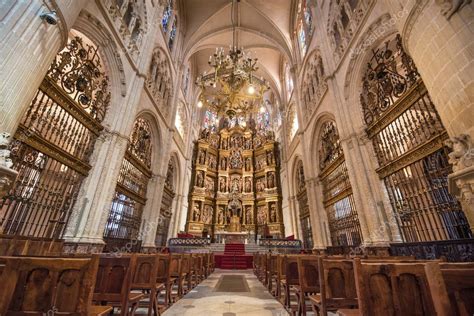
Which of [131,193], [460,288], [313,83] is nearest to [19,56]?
[460,288]

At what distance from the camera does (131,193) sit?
30.9 ft

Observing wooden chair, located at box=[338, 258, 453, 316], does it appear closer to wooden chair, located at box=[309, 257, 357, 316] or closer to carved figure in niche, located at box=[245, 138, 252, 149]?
wooden chair, located at box=[309, 257, 357, 316]

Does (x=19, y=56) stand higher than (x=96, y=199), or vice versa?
(x=19, y=56)

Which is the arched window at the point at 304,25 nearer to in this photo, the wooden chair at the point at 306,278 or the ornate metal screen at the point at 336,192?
the ornate metal screen at the point at 336,192

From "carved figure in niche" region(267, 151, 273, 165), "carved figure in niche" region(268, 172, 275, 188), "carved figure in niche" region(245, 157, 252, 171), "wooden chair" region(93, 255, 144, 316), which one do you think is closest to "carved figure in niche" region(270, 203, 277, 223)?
"carved figure in niche" region(268, 172, 275, 188)

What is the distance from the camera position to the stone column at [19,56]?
3.44 meters

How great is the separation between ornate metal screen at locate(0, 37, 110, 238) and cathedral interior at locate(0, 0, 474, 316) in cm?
Answer: 4

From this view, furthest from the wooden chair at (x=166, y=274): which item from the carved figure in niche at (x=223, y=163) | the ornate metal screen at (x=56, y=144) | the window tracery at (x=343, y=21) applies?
the carved figure in niche at (x=223, y=163)

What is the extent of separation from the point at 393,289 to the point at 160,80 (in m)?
13.2

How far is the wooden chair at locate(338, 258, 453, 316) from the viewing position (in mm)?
1352

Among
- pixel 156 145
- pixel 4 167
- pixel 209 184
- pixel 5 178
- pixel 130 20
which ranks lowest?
pixel 5 178

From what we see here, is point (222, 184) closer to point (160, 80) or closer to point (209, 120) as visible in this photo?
point (209, 120)

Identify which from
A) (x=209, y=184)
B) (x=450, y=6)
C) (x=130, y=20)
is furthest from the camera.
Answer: (x=209, y=184)

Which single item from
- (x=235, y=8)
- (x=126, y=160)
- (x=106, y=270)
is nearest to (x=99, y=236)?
(x=126, y=160)
